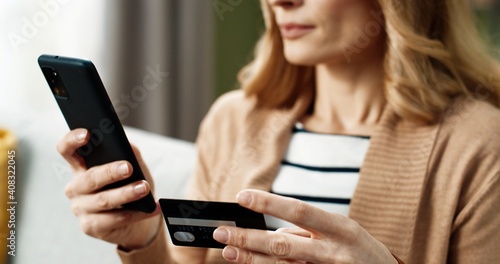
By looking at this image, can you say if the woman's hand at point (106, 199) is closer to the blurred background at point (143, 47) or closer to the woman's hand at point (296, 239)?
the woman's hand at point (296, 239)

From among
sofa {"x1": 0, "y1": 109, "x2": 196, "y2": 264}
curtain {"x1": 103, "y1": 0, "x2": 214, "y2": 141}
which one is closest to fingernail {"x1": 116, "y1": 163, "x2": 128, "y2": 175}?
sofa {"x1": 0, "y1": 109, "x2": 196, "y2": 264}

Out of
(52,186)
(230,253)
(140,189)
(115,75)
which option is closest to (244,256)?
(230,253)

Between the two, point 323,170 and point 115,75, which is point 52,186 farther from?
point 115,75

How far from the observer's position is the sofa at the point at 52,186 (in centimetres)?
131

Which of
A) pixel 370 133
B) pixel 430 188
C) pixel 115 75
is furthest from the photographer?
pixel 115 75

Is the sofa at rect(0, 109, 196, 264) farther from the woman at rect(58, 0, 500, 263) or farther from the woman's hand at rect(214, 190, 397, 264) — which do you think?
the woman's hand at rect(214, 190, 397, 264)

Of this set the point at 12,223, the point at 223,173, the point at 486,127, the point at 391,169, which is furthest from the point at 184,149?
the point at 486,127

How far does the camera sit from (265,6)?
4.18ft

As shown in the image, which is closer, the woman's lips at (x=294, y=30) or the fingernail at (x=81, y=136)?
the fingernail at (x=81, y=136)

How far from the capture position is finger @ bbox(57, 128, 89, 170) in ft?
3.12

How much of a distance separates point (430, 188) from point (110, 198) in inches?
19.6

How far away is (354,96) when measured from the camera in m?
1.23

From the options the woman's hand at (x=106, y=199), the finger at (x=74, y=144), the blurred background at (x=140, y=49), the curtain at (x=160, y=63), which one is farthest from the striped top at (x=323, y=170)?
the curtain at (x=160, y=63)

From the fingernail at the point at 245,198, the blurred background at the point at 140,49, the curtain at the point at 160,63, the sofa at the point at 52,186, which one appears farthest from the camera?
the curtain at the point at 160,63
